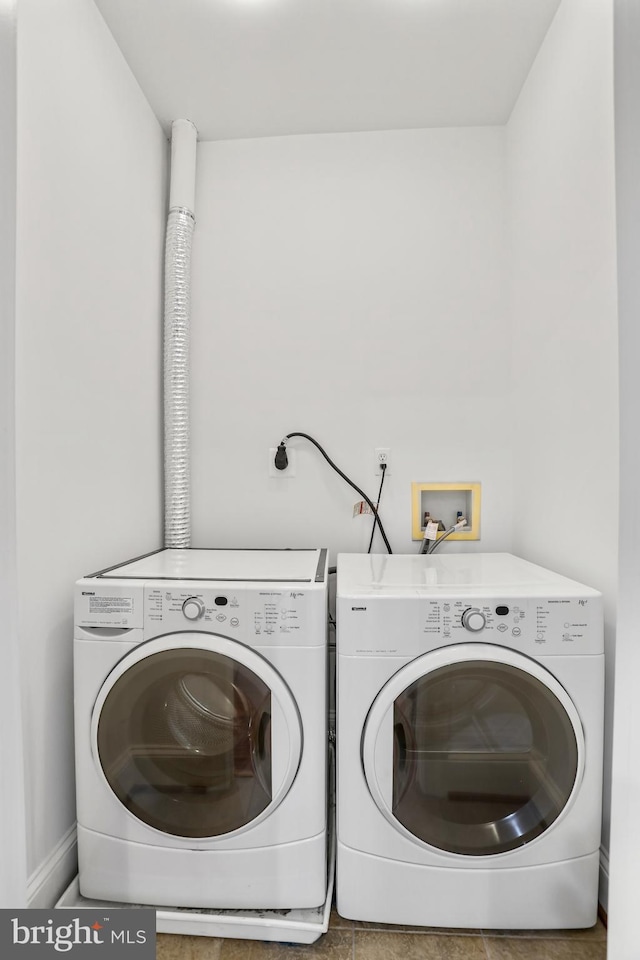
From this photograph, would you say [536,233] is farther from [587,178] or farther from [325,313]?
[325,313]

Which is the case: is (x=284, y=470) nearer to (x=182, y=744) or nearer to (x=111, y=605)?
(x=111, y=605)

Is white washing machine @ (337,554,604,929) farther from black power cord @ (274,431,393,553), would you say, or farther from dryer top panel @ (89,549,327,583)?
black power cord @ (274,431,393,553)

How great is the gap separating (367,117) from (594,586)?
1857 millimetres

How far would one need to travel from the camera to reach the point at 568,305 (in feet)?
4.95

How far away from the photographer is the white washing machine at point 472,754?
3.93 ft

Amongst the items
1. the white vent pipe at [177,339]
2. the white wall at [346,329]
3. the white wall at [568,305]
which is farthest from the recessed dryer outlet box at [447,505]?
the white vent pipe at [177,339]

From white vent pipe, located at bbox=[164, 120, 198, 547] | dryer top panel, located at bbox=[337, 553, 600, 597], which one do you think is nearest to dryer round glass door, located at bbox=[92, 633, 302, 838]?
dryer top panel, located at bbox=[337, 553, 600, 597]

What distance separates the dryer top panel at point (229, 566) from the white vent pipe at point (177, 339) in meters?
0.19

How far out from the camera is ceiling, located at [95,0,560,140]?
1508 millimetres

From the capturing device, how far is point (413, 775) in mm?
1214

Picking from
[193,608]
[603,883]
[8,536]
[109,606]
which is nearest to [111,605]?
[109,606]

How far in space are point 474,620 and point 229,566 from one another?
0.71 m

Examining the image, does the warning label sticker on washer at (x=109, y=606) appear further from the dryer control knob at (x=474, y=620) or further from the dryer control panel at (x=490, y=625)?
the dryer control knob at (x=474, y=620)

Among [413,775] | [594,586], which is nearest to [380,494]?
[594,586]
